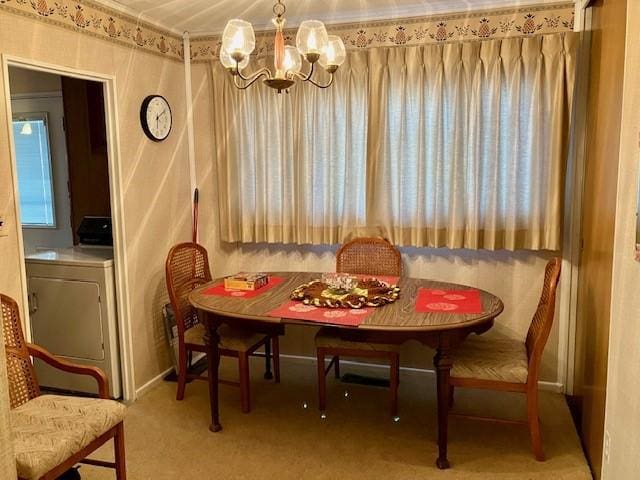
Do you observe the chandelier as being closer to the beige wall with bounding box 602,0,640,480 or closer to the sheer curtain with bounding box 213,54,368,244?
the sheer curtain with bounding box 213,54,368,244

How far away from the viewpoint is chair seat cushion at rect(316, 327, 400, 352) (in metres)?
3.00

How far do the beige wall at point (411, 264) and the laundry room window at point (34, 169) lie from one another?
1573mm

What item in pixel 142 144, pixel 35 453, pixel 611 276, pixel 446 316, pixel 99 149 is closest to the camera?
pixel 35 453

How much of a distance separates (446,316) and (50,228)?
374cm

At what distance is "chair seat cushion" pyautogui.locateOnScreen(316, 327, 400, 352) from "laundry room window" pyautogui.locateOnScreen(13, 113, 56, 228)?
117 inches

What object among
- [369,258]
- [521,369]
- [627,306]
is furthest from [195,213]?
[627,306]

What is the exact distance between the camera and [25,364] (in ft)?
7.84

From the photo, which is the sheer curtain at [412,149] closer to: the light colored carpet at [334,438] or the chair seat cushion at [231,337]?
the chair seat cushion at [231,337]

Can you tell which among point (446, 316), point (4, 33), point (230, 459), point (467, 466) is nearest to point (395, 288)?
point (446, 316)

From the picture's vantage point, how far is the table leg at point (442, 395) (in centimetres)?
256

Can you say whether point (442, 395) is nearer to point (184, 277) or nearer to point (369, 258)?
point (369, 258)

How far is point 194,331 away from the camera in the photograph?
10.9ft

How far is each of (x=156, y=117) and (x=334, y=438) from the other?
240 centimetres

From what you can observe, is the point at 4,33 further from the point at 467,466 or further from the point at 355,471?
the point at 467,466
